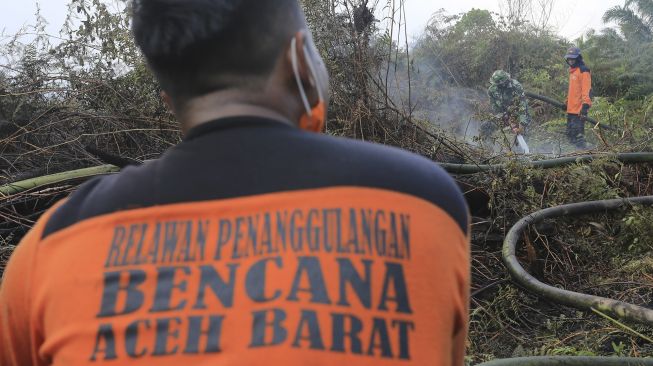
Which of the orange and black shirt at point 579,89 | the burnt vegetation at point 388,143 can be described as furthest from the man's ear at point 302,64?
the orange and black shirt at point 579,89

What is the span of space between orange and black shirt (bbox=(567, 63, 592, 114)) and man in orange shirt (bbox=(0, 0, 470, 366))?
37.2 ft

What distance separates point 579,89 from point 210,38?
38.6ft

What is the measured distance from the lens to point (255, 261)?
1.05 metres

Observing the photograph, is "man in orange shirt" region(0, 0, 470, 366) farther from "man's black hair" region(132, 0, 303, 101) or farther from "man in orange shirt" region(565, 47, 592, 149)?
"man in orange shirt" region(565, 47, 592, 149)

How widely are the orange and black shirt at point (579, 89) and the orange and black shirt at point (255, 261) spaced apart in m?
11.4

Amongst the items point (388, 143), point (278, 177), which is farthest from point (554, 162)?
point (278, 177)

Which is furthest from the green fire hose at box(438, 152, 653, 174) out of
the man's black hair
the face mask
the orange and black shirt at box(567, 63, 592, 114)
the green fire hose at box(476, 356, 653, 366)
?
the orange and black shirt at box(567, 63, 592, 114)

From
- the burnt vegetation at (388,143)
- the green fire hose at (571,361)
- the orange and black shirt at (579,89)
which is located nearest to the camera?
the green fire hose at (571,361)

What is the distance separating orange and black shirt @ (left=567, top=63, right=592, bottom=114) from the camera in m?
11.6

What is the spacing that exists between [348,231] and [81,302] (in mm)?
467

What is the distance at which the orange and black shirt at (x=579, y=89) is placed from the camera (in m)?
11.6

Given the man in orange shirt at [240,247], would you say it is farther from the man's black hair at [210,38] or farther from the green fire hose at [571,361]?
the green fire hose at [571,361]

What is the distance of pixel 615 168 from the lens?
6.04m

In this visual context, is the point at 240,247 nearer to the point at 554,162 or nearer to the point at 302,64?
the point at 302,64
